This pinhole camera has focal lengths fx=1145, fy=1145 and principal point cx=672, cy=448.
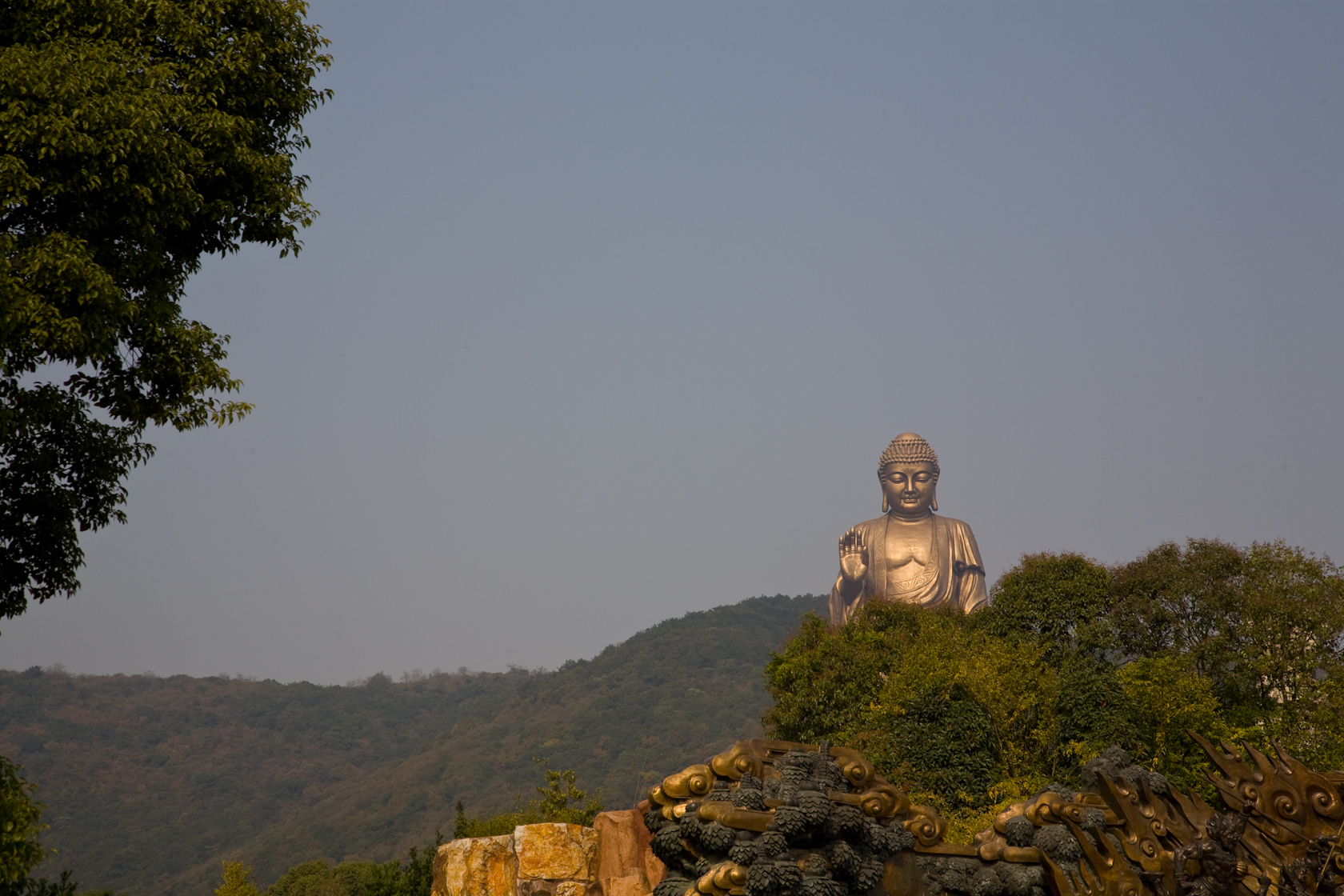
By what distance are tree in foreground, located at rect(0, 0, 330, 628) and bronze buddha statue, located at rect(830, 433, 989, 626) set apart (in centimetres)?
2380

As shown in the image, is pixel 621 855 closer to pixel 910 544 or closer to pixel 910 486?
pixel 910 544

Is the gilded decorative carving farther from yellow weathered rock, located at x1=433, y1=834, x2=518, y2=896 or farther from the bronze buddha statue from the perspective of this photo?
the bronze buddha statue

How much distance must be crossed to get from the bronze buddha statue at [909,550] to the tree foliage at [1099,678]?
9.10m

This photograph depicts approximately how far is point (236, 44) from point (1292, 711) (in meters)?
16.2

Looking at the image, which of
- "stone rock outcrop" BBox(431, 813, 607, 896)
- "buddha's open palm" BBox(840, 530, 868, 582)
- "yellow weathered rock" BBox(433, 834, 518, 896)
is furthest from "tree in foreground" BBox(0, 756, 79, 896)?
"buddha's open palm" BBox(840, 530, 868, 582)

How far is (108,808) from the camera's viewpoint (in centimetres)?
4766

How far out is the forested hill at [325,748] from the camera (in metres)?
45.0

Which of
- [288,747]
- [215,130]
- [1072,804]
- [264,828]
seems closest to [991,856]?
[1072,804]

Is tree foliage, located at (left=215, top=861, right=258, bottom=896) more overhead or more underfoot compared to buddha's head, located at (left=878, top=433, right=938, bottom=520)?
more underfoot

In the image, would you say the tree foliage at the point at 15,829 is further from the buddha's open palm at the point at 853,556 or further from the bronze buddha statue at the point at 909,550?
the buddha's open palm at the point at 853,556

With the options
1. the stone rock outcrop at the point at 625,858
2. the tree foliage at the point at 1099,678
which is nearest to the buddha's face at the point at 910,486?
the tree foliage at the point at 1099,678

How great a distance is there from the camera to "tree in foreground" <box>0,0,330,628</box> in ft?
22.4

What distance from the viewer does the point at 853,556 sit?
31.2m

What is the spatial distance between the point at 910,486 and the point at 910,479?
197 mm
